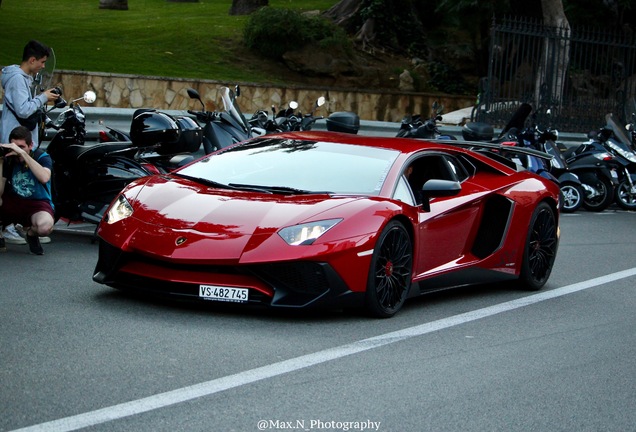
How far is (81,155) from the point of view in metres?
11.9

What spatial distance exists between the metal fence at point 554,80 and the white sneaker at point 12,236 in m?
13.4

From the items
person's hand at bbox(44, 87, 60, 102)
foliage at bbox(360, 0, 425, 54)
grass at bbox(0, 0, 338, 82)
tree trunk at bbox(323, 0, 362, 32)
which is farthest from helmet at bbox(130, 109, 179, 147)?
tree trunk at bbox(323, 0, 362, 32)

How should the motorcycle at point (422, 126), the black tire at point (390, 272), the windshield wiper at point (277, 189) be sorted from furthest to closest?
the motorcycle at point (422, 126) → the windshield wiper at point (277, 189) → the black tire at point (390, 272)

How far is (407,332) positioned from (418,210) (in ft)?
3.75

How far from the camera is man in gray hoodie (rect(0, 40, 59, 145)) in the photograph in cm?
1148

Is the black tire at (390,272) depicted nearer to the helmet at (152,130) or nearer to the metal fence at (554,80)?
the helmet at (152,130)

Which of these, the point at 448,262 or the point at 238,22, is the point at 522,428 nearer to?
the point at 448,262

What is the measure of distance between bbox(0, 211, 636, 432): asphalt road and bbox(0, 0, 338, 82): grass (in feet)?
60.4

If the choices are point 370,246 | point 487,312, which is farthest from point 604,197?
point 370,246

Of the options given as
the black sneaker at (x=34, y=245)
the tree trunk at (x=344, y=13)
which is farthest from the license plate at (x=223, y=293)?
the tree trunk at (x=344, y=13)

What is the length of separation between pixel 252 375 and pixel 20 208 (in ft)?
15.8

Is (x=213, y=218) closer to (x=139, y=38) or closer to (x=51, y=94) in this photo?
(x=51, y=94)

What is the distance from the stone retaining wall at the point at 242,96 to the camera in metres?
25.1

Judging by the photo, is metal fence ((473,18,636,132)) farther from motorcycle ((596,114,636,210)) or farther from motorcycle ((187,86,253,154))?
motorcycle ((187,86,253,154))
